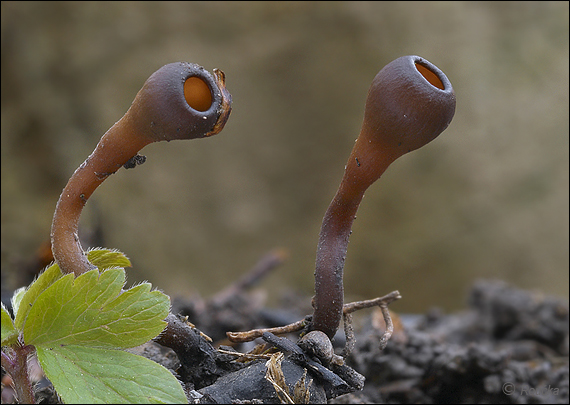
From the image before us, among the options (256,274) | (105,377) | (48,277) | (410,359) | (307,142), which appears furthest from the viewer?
(307,142)

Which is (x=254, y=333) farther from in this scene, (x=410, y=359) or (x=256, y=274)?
(x=256, y=274)

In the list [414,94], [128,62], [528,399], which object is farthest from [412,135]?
[128,62]

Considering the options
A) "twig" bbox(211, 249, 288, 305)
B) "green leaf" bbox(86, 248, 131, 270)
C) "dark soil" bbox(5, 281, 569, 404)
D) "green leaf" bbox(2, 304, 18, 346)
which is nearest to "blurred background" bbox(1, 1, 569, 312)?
"twig" bbox(211, 249, 288, 305)

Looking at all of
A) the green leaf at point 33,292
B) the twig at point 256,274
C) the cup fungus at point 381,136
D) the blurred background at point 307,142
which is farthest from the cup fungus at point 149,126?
the blurred background at point 307,142

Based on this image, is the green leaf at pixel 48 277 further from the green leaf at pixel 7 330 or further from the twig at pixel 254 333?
the twig at pixel 254 333

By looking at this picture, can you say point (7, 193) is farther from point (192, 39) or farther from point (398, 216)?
point (398, 216)

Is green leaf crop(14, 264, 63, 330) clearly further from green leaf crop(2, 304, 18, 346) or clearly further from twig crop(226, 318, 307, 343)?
twig crop(226, 318, 307, 343)

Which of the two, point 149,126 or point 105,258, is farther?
point 105,258

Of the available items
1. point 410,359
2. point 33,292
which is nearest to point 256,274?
point 410,359
